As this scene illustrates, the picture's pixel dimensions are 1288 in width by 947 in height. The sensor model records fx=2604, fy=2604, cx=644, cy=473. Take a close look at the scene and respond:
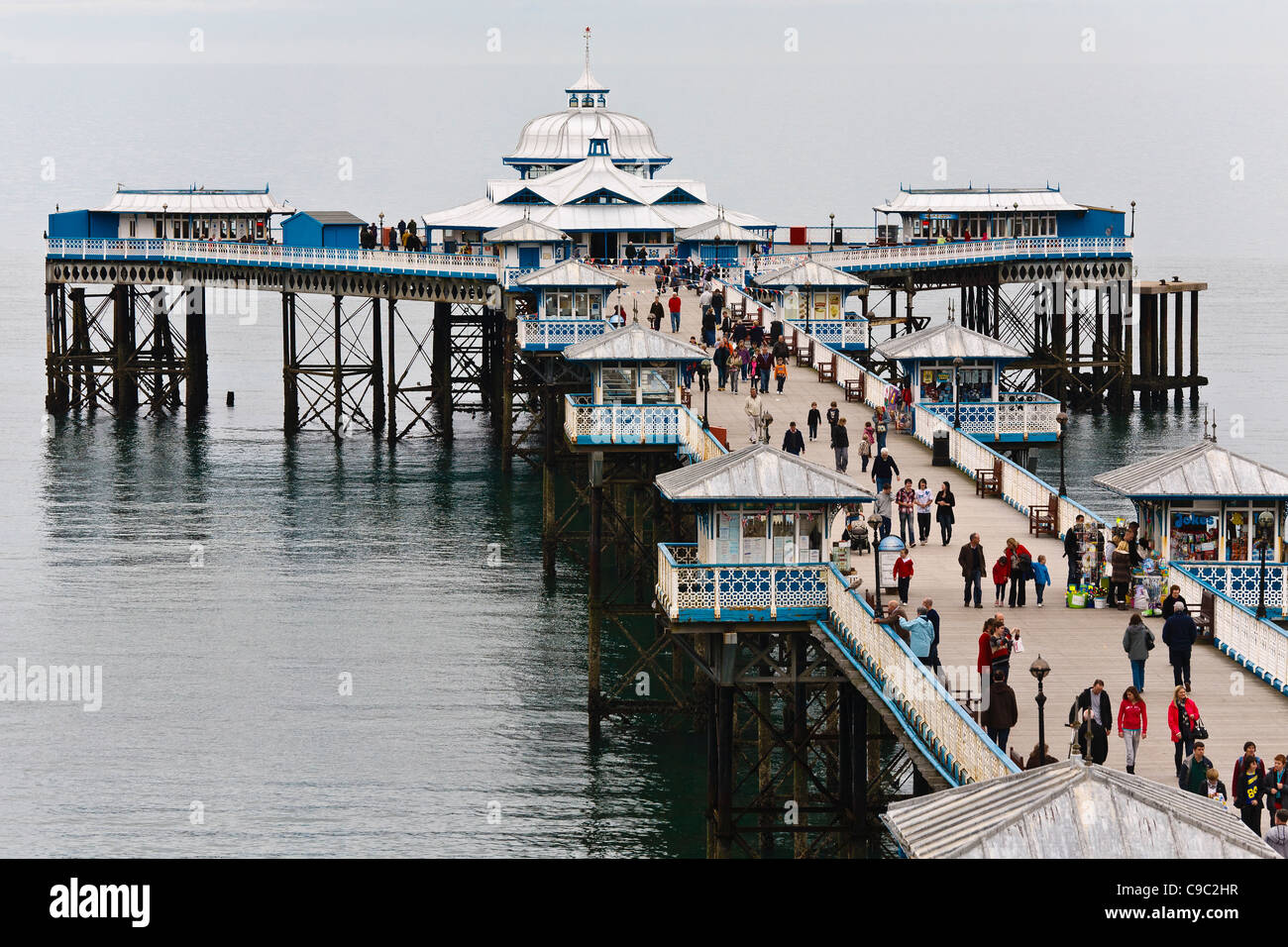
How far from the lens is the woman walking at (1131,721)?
2773 cm

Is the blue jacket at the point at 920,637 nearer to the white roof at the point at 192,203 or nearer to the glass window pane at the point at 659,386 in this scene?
the glass window pane at the point at 659,386

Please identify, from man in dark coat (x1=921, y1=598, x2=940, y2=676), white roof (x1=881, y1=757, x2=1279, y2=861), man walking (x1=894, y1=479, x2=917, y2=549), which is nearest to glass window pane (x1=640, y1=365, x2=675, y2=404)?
man walking (x1=894, y1=479, x2=917, y2=549)

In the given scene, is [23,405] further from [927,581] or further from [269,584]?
[927,581]

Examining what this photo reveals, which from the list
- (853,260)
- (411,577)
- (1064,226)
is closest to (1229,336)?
(1064,226)

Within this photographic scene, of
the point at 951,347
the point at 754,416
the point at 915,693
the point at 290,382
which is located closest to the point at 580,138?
the point at 290,382

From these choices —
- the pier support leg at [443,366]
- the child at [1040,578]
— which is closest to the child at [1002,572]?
the child at [1040,578]

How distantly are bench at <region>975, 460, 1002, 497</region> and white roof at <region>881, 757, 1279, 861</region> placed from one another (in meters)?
23.5

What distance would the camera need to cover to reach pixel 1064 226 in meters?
95.8

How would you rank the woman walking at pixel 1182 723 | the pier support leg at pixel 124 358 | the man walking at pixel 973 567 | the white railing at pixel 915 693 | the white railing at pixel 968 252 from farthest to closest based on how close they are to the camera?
the pier support leg at pixel 124 358
the white railing at pixel 968 252
the man walking at pixel 973 567
the woman walking at pixel 1182 723
the white railing at pixel 915 693

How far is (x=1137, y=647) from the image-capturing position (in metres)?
30.7

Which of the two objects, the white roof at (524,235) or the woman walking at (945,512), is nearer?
the woman walking at (945,512)

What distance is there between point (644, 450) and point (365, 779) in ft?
32.6

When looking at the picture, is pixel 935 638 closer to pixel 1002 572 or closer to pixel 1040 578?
pixel 1002 572

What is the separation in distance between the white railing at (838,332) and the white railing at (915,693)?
3222 centimetres
